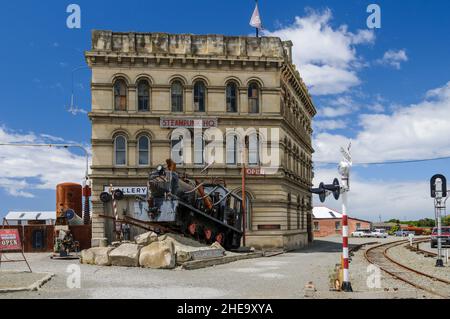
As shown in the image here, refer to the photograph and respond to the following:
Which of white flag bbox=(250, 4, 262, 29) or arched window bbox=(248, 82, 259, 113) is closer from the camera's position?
arched window bbox=(248, 82, 259, 113)

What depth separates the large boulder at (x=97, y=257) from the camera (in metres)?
19.9

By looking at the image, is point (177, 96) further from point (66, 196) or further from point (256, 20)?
point (66, 196)

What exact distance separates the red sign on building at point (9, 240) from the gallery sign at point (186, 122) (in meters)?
15.3

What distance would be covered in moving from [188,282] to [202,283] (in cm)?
48

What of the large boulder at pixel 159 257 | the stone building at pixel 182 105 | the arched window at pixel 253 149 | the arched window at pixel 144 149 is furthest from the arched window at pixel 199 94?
the large boulder at pixel 159 257

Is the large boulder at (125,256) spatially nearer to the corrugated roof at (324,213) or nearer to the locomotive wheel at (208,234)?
the locomotive wheel at (208,234)

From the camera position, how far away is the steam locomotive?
22641 mm

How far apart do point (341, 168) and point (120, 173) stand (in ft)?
69.0

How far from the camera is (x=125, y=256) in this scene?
1945 cm

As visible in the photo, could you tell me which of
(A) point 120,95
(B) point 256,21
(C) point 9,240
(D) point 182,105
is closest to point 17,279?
(C) point 9,240

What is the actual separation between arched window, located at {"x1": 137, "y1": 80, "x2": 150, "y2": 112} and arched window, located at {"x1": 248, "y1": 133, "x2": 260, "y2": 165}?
20.9 feet

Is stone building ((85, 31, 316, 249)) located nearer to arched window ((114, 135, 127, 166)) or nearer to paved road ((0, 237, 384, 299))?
arched window ((114, 135, 127, 166))

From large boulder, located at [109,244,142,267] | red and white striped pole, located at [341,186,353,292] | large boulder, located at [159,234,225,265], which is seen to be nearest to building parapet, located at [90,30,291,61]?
large boulder, located at [159,234,225,265]

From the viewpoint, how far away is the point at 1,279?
15672 millimetres
